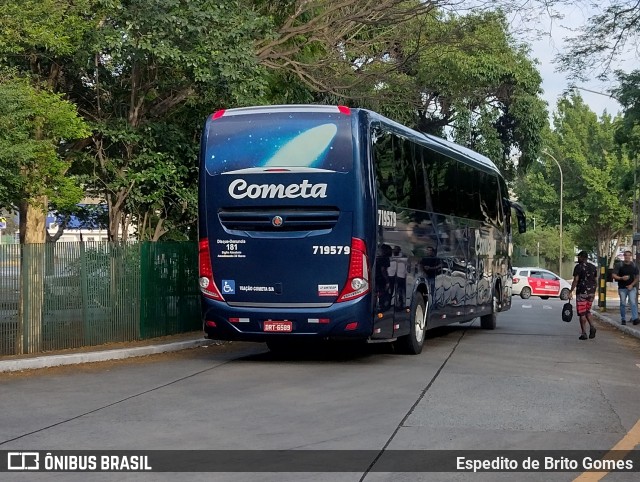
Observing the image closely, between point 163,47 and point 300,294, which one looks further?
point 163,47

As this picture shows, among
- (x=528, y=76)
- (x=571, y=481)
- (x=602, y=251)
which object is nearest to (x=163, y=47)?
(x=571, y=481)

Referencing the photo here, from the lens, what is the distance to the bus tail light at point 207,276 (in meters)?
15.7

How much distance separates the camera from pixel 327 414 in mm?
10766

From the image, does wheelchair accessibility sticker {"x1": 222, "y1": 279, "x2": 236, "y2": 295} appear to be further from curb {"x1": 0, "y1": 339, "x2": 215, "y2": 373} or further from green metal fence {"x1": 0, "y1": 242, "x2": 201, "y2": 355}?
green metal fence {"x1": 0, "y1": 242, "x2": 201, "y2": 355}

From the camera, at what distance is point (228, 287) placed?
15.6 metres

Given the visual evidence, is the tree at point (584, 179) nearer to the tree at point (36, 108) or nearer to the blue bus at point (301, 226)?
the tree at point (36, 108)

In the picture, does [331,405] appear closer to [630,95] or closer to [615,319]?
[630,95]

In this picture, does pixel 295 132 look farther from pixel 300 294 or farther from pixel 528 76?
pixel 528 76

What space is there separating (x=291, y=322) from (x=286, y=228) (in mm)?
1366

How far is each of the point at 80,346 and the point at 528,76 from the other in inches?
1254

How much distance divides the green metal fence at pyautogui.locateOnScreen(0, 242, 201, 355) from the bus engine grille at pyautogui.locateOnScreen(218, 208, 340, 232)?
3.13 metres

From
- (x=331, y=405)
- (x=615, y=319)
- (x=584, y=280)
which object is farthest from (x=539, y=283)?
(x=331, y=405)

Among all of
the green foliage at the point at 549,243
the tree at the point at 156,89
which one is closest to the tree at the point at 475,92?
the tree at the point at 156,89

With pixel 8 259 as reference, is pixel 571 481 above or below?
below
